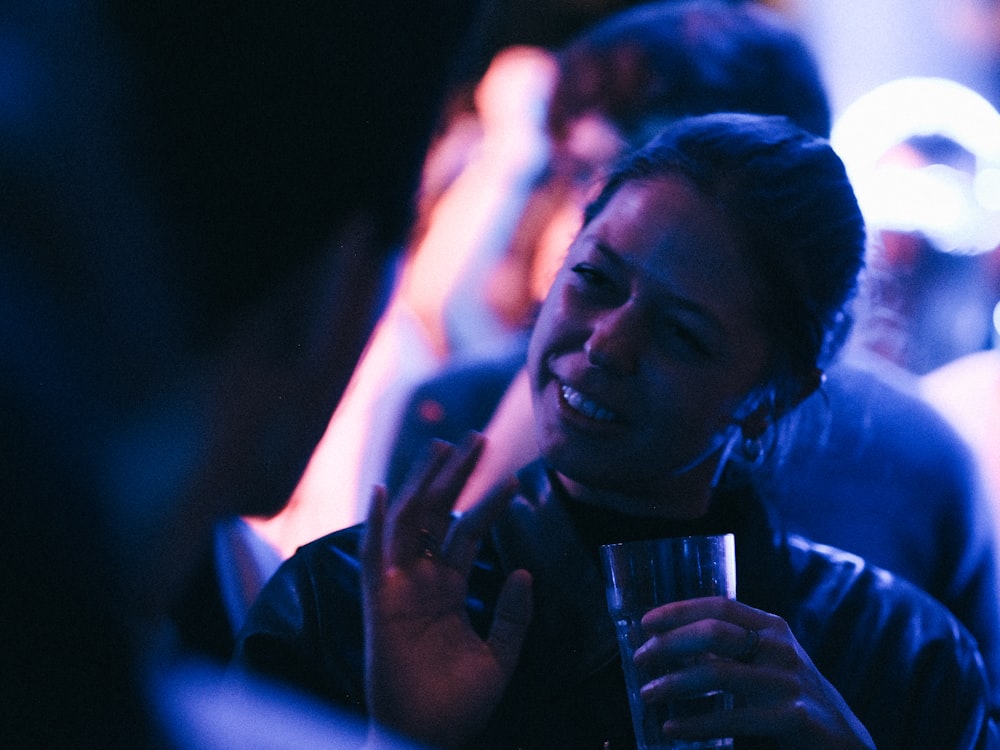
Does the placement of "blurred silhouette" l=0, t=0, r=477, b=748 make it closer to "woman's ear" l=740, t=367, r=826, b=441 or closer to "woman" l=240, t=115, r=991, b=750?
"woman" l=240, t=115, r=991, b=750

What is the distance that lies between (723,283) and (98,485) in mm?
820

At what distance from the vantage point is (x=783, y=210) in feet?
3.68

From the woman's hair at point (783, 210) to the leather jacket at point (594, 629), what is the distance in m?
0.26

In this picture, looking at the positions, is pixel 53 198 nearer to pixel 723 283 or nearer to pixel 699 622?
pixel 699 622

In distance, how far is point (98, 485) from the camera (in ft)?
1.59

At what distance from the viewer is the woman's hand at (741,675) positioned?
2.66 feet

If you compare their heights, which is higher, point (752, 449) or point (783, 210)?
point (783, 210)

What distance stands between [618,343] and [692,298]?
0.39 feet

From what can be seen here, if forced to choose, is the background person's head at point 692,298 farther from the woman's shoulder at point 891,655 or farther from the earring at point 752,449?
the woman's shoulder at point 891,655

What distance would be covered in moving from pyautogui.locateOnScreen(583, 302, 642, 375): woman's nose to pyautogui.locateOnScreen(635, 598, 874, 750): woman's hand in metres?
0.32

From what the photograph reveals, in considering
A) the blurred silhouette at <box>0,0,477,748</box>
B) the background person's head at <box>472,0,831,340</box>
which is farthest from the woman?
the background person's head at <box>472,0,831,340</box>

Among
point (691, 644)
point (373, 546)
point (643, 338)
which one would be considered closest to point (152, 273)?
point (373, 546)

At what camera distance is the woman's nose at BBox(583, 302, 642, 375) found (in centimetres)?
105

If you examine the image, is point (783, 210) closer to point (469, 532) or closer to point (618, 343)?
point (618, 343)
